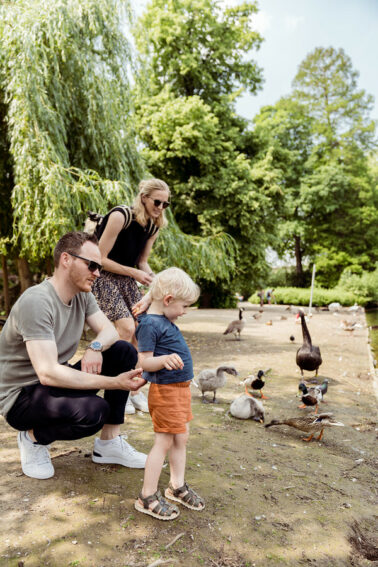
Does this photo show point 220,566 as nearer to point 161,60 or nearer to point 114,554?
point 114,554

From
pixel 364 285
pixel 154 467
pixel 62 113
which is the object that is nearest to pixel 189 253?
pixel 62 113

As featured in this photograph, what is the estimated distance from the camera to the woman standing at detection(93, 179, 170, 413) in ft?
12.7

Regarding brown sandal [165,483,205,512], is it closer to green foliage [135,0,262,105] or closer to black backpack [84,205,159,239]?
black backpack [84,205,159,239]

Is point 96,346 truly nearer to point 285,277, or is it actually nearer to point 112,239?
point 112,239

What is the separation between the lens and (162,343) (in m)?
2.62

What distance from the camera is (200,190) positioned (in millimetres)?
18906

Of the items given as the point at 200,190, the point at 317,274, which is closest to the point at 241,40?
the point at 200,190

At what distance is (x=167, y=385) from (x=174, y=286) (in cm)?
59

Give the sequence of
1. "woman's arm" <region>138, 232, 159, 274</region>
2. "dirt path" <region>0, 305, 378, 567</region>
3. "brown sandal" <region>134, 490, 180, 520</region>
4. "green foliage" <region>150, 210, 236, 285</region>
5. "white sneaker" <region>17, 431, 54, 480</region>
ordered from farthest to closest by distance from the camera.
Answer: "green foliage" <region>150, 210, 236, 285</region>
"woman's arm" <region>138, 232, 159, 274</region>
"white sneaker" <region>17, 431, 54, 480</region>
"brown sandal" <region>134, 490, 180, 520</region>
"dirt path" <region>0, 305, 378, 567</region>

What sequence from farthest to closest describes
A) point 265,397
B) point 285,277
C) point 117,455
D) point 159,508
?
point 285,277, point 265,397, point 117,455, point 159,508

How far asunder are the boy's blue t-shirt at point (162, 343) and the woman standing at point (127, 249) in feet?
4.25

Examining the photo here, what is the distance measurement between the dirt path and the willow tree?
4681 millimetres

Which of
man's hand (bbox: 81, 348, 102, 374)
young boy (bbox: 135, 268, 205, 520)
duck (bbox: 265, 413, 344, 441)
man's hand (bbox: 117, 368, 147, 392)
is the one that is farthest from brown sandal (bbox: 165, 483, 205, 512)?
duck (bbox: 265, 413, 344, 441)

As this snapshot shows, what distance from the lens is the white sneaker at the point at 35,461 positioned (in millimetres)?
2791
